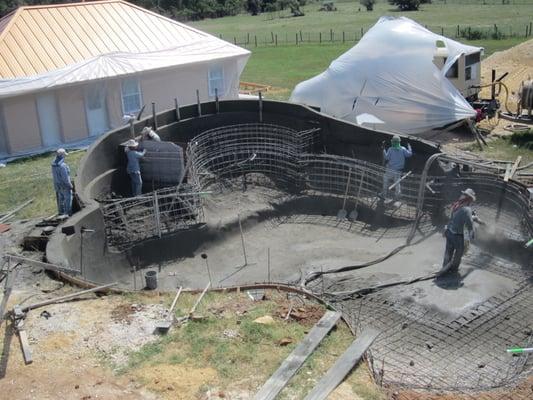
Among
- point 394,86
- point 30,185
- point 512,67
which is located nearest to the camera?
point 30,185

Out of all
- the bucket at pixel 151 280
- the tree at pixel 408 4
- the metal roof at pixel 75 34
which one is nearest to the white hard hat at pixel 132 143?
the bucket at pixel 151 280

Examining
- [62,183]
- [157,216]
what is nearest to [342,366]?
[157,216]

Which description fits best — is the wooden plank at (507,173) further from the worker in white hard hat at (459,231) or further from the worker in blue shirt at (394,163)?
the worker in blue shirt at (394,163)

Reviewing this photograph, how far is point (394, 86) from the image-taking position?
72.3ft

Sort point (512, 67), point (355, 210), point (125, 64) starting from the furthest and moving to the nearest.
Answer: point (512, 67) → point (125, 64) → point (355, 210)

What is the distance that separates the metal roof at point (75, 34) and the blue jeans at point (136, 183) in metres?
7.57

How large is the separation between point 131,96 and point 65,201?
32.3 ft

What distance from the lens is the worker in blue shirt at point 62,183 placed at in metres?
14.4

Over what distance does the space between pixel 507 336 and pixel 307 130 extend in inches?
362

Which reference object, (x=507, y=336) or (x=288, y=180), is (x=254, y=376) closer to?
(x=507, y=336)

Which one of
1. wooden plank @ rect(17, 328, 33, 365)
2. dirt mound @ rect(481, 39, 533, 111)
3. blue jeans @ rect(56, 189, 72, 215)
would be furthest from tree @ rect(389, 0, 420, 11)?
wooden plank @ rect(17, 328, 33, 365)

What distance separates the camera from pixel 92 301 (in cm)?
1009

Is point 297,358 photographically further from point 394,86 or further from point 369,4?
point 369,4

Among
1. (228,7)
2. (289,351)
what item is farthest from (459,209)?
(228,7)
